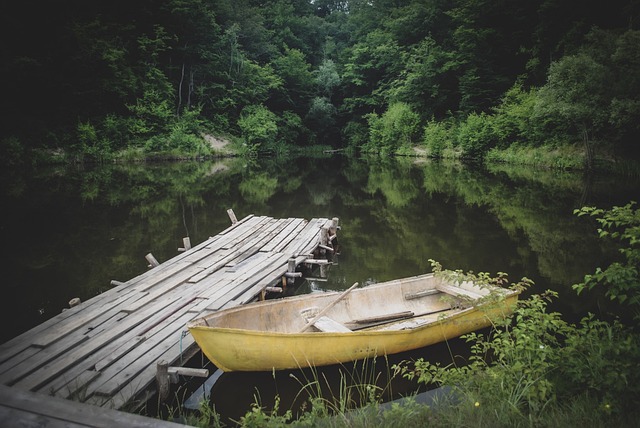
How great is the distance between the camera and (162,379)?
3994 millimetres

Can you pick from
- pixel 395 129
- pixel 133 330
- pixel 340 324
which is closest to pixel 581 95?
pixel 340 324

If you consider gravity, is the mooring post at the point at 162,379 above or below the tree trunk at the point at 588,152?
below

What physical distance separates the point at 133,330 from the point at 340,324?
2.74m

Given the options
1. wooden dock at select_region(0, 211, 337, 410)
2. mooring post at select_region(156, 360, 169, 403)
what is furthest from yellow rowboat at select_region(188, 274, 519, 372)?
wooden dock at select_region(0, 211, 337, 410)

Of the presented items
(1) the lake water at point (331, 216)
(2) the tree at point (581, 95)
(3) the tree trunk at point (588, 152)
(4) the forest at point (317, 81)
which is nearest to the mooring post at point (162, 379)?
(1) the lake water at point (331, 216)

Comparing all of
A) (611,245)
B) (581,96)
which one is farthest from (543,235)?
(581,96)

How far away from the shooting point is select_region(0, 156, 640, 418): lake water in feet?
26.4

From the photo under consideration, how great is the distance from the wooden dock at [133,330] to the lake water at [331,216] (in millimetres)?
1360

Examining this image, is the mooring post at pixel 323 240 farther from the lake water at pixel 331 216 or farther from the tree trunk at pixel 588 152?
the tree trunk at pixel 588 152

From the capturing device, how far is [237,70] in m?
42.2

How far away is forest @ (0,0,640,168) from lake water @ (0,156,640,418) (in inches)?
178

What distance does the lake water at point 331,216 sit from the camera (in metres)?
8.05

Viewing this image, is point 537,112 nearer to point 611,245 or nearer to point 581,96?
point 581,96

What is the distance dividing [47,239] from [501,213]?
14.6m
